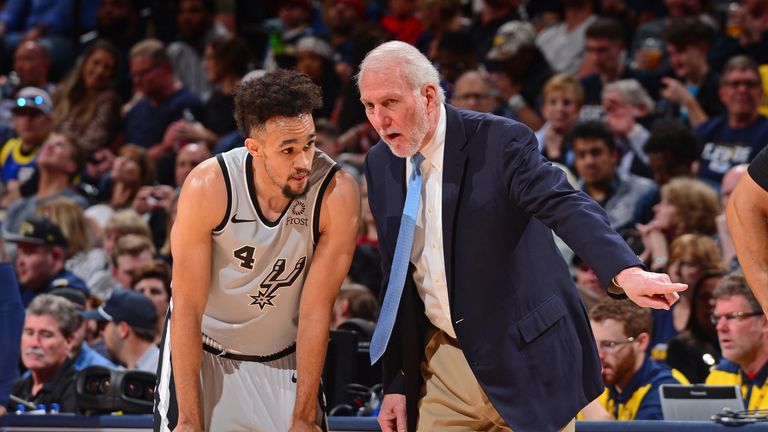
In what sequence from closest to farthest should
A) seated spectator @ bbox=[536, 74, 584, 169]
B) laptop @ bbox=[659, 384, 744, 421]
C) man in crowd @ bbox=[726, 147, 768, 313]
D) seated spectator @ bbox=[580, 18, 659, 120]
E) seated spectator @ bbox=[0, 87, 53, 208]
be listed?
1. man in crowd @ bbox=[726, 147, 768, 313]
2. laptop @ bbox=[659, 384, 744, 421]
3. seated spectator @ bbox=[536, 74, 584, 169]
4. seated spectator @ bbox=[580, 18, 659, 120]
5. seated spectator @ bbox=[0, 87, 53, 208]

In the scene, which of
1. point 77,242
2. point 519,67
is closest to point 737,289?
point 519,67

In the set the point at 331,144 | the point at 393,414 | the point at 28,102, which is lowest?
the point at 393,414

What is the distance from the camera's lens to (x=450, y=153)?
347cm

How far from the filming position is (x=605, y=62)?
8047 mm

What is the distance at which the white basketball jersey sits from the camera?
142 inches

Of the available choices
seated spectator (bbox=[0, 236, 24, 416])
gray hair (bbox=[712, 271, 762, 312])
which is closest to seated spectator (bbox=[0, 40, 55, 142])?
seated spectator (bbox=[0, 236, 24, 416])

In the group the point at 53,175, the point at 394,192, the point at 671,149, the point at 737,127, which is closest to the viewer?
the point at 394,192

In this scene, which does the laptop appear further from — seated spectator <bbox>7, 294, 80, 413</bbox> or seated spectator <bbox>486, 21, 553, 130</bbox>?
seated spectator <bbox>486, 21, 553, 130</bbox>

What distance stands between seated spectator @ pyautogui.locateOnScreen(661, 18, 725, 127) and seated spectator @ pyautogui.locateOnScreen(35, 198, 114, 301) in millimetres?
3826

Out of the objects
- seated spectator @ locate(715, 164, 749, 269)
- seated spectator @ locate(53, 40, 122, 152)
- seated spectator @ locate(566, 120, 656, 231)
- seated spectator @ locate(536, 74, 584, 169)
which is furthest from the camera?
seated spectator @ locate(53, 40, 122, 152)

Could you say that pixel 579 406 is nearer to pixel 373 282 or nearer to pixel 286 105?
pixel 286 105

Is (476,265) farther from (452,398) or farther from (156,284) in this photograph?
(156,284)

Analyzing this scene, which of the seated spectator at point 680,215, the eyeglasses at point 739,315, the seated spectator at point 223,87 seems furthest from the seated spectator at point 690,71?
the seated spectator at point 223,87

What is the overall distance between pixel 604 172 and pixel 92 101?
14.5 ft
